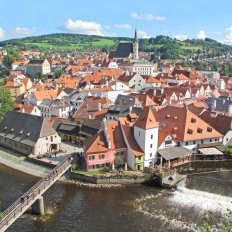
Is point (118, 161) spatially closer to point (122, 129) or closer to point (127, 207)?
point (122, 129)

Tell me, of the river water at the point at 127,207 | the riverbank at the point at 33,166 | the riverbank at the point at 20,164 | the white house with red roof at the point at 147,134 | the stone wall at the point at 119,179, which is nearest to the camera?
the river water at the point at 127,207

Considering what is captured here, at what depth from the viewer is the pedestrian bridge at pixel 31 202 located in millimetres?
42812

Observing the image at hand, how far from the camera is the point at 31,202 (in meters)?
47.6

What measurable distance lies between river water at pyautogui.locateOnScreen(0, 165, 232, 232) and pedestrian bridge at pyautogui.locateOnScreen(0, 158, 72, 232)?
5.17 feet

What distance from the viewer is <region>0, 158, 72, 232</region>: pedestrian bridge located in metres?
42.8

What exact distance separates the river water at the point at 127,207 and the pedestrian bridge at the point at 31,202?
1576mm

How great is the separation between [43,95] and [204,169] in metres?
57.6

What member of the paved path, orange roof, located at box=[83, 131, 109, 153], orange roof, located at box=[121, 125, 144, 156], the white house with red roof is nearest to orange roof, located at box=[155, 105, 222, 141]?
the white house with red roof

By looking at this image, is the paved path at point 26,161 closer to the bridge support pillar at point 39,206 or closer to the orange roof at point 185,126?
the bridge support pillar at point 39,206

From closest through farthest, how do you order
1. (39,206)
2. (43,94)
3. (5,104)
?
1. (39,206)
2. (5,104)
3. (43,94)

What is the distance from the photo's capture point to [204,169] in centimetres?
6425

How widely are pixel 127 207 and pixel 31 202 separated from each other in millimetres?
12771

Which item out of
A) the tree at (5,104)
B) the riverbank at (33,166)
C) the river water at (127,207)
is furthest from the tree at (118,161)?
the tree at (5,104)

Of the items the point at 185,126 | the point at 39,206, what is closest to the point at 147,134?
the point at 185,126
